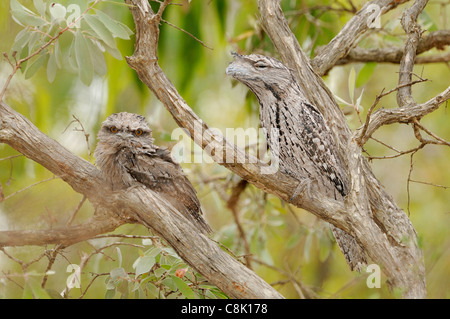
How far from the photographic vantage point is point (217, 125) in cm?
577

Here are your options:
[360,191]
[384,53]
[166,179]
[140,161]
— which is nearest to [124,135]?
[140,161]

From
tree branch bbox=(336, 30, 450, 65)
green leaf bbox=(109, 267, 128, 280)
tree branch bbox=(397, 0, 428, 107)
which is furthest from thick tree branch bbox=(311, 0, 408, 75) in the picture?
green leaf bbox=(109, 267, 128, 280)

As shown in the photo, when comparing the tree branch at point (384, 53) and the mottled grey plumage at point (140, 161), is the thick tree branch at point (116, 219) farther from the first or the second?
the tree branch at point (384, 53)

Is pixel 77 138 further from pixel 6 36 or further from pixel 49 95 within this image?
pixel 6 36

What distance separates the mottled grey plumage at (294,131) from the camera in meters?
2.70

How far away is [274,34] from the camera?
2.67 meters

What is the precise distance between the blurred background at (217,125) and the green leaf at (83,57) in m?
0.25

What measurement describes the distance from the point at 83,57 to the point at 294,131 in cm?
108

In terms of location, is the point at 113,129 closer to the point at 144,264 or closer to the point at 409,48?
the point at 144,264

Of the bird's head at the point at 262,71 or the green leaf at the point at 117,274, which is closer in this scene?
the green leaf at the point at 117,274

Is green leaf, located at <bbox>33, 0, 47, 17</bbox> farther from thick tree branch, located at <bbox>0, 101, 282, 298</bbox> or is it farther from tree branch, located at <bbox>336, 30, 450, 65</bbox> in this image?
tree branch, located at <bbox>336, 30, 450, 65</bbox>

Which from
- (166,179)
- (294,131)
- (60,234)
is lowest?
(60,234)

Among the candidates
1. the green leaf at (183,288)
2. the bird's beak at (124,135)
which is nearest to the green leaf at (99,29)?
the bird's beak at (124,135)
